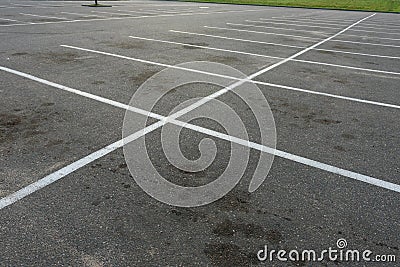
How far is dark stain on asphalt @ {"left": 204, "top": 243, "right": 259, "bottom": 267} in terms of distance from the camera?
2328 millimetres

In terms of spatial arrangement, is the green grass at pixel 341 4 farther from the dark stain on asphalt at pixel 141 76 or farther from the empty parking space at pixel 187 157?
the dark stain on asphalt at pixel 141 76

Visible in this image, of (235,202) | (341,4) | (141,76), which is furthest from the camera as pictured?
(341,4)

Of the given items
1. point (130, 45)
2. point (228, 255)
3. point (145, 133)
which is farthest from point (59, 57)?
point (228, 255)

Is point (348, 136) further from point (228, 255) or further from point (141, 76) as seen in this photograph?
point (141, 76)

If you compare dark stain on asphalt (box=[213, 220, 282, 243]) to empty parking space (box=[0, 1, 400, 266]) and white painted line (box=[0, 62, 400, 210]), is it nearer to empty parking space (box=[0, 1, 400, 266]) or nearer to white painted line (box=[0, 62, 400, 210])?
empty parking space (box=[0, 1, 400, 266])

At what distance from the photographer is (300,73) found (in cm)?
736

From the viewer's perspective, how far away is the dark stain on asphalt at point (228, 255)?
91.7 inches

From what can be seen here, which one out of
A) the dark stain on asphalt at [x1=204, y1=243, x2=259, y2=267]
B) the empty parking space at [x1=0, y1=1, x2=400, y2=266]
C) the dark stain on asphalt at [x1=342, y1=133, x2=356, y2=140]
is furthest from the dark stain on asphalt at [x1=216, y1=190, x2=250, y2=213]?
the dark stain on asphalt at [x1=342, y1=133, x2=356, y2=140]

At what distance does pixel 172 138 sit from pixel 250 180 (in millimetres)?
1152

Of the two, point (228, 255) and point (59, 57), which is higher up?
point (59, 57)

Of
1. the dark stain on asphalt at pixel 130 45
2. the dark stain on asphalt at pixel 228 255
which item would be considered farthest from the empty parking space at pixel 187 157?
the dark stain on asphalt at pixel 130 45

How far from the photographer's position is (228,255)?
238 centimetres

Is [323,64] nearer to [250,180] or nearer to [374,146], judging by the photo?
[374,146]

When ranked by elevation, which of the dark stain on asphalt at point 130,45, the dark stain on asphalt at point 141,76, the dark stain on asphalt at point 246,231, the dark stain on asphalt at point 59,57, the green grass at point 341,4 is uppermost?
the green grass at point 341,4
